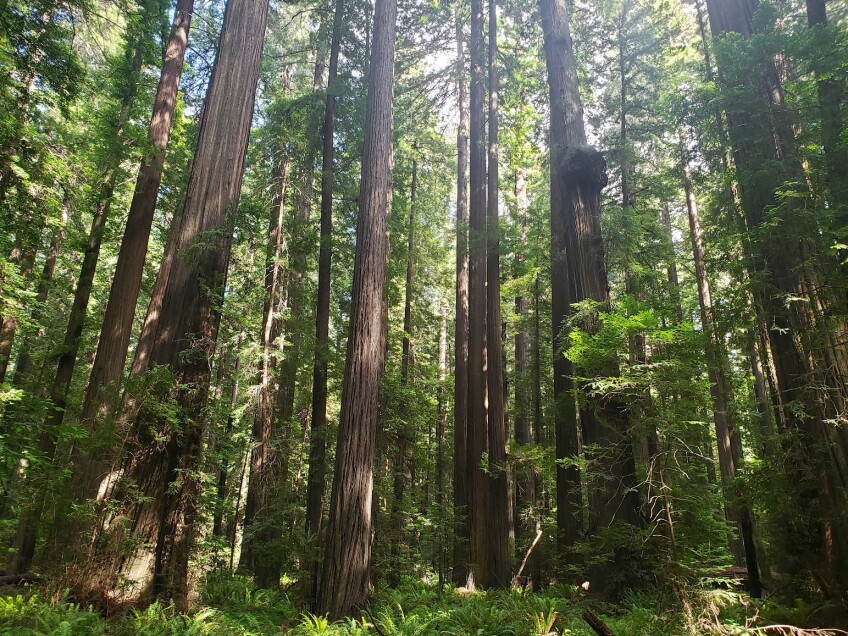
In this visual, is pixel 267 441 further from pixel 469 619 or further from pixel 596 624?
pixel 596 624

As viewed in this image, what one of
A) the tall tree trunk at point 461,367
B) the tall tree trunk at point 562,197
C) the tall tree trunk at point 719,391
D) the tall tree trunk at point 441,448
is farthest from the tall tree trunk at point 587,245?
the tall tree trunk at point 441,448

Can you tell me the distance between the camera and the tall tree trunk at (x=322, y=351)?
9438 millimetres

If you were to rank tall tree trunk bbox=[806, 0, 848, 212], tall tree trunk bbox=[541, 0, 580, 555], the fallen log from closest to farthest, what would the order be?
the fallen log, tall tree trunk bbox=[806, 0, 848, 212], tall tree trunk bbox=[541, 0, 580, 555]

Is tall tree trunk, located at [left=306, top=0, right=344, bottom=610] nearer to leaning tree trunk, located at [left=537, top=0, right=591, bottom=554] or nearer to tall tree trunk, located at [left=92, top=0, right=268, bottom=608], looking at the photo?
tall tree trunk, located at [left=92, top=0, right=268, bottom=608]

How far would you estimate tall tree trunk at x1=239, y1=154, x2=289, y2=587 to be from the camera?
958 cm

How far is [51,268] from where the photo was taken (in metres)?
15.2

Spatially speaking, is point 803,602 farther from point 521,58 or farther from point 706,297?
point 521,58

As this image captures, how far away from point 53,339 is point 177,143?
7968mm

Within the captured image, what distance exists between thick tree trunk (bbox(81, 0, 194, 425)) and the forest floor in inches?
202

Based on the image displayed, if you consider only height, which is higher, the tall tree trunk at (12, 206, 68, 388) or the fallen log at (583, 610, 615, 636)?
the tall tree trunk at (12, 206, 68, 388)

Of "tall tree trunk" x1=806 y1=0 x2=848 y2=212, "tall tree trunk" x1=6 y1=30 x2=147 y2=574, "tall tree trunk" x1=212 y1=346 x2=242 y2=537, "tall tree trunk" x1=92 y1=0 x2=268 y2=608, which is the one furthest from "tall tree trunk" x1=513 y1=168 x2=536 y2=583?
"tall tree trunk" x1=6 y1=30 x2=147 y2=574

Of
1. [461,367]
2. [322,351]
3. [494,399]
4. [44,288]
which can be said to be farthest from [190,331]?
[44,288]

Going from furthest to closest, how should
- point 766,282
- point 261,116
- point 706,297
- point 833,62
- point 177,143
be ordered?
point 706,297
point 261,116
point 177,143
point 833,62
point 766,282

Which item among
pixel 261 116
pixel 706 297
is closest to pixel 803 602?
pixel 706 297
